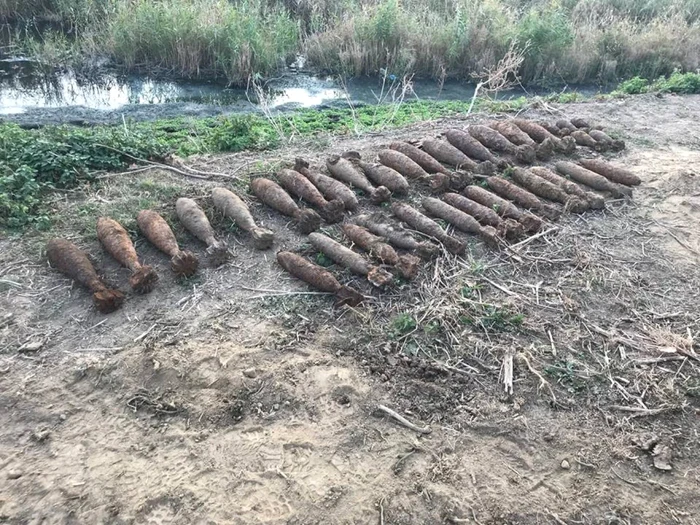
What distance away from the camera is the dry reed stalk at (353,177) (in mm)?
5969

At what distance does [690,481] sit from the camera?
3480 millimetres

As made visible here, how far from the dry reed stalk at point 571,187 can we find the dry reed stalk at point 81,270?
15.8ft

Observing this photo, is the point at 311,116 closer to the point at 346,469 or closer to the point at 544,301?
the point at 544,301

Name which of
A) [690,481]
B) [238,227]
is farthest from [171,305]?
[690,481]

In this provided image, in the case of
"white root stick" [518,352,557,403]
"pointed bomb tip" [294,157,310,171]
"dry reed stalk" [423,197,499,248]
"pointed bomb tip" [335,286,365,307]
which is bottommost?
"white root stick" [518,352,557,403]

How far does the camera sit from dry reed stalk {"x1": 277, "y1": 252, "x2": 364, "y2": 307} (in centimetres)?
464

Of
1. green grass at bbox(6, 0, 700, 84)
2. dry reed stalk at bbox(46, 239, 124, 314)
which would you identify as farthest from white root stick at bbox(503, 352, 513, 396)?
green grass at bbox(6, 0, 700, 84)

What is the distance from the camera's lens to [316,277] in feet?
15.8

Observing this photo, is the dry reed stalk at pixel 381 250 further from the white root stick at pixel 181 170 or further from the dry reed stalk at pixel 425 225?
the white root stick at pixel 181 170

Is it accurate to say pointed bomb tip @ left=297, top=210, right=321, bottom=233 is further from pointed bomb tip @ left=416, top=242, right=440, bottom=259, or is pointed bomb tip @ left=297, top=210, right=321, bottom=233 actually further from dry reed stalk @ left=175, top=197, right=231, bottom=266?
pointed bomb tip @ left=416, top=242, right=440, bottom=259

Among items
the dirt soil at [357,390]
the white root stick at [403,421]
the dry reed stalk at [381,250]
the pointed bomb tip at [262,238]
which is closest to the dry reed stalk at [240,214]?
the pointed bomb tip at [262,238]

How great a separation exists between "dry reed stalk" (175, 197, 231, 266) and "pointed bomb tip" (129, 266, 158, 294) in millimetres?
553

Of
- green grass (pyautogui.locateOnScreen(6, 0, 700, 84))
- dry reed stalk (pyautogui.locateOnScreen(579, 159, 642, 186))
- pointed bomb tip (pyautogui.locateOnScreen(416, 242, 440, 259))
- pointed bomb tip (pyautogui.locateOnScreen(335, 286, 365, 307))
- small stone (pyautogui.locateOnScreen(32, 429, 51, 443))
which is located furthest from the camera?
green grass (pyautogui.locateOnScreen(6, 0, 700, 84))

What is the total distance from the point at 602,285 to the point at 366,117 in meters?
5.92
